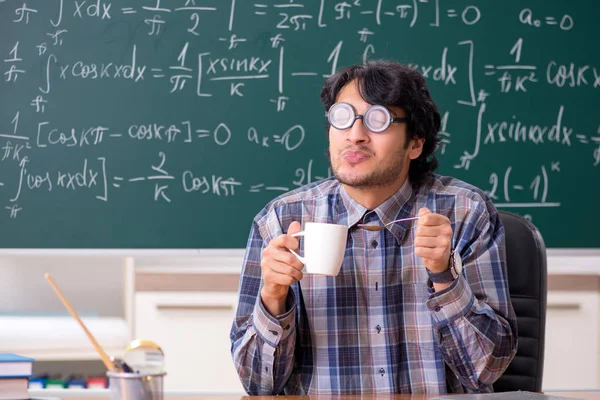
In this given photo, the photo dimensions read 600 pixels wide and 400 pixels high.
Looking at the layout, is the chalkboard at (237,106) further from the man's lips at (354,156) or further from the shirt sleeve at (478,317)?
the shirt sleeve at (478,317)

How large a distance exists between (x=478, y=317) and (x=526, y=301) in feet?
0.75

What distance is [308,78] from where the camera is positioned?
3.46 m

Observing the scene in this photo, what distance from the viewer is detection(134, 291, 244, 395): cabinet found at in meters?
3.23

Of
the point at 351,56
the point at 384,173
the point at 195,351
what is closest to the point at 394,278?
the point at 384,173

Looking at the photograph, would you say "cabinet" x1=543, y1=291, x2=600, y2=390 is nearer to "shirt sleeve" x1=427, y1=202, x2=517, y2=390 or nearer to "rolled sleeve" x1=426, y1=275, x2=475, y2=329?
"shirt sleeve" x1=427, y1=202, x2=517, y2=390

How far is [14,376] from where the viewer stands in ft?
4.01

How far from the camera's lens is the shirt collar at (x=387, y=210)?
6.17 feet

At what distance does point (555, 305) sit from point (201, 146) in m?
1.58

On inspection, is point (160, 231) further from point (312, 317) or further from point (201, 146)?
point (312, 317)

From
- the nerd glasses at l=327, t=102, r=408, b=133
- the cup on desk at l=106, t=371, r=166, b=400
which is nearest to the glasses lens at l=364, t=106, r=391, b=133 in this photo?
the nerd glasses at l=327, t=102, r=408, b=133

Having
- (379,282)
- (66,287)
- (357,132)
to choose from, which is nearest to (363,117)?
(357,132)

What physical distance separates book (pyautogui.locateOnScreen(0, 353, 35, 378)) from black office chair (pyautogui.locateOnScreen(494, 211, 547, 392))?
1.06m

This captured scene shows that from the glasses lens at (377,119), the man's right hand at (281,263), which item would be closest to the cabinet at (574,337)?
the glasses lens at (377,119)

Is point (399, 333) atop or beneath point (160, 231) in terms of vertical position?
beneath
